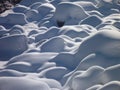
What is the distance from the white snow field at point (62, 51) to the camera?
8.56 feet

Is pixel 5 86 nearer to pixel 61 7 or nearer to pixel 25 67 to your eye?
pixel 25 67

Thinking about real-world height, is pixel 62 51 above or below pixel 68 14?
above

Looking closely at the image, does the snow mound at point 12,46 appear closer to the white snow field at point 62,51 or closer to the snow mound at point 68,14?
the white snow field at point 62,51

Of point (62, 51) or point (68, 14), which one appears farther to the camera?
point (68, 14)

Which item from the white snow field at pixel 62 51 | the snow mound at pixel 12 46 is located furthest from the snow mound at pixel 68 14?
the snow mound at pixel 12 46

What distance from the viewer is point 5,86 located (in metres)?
2.60

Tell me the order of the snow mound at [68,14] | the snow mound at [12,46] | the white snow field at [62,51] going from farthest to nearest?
the snow mound at [68,14] → the snow mound at [12,46] → the white snow field at [62,51]

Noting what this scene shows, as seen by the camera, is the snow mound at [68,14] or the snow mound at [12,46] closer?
the snow mound at [12,46]

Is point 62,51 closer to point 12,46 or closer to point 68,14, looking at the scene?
point 12,46

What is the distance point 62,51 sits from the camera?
3598 mm

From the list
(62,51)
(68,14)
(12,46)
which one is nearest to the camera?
(62,51)

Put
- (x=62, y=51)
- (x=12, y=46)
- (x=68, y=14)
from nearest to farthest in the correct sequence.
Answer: (x=62, y=51) → (x=12, y=46) → (x=68, y=14)

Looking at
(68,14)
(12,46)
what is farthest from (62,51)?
(68,14)

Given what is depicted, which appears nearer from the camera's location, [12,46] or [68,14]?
[12,46]
